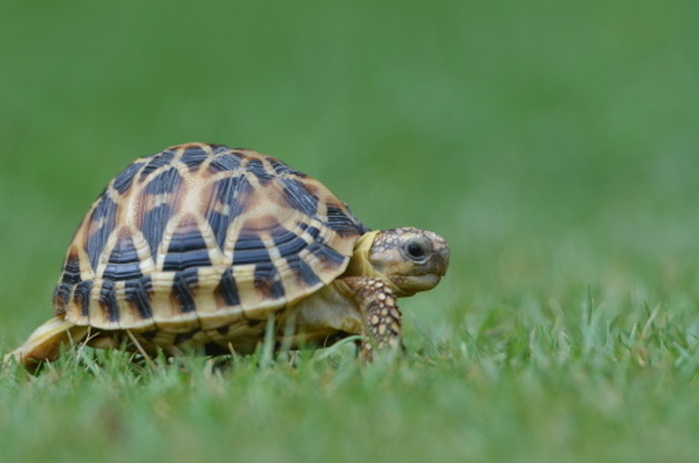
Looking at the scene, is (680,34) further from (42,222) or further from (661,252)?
(42,222)

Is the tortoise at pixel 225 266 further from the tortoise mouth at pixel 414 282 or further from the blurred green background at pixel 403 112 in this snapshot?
the blurred green background at pixel 403 112

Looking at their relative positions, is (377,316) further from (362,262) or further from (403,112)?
(403,112)

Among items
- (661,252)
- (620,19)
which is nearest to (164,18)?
(620,19)

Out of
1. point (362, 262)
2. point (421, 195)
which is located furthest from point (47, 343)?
point (421, 195)

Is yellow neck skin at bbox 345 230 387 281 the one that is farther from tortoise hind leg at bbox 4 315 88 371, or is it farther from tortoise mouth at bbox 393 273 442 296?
tortoise hind leg at bbox 4 315 88 371

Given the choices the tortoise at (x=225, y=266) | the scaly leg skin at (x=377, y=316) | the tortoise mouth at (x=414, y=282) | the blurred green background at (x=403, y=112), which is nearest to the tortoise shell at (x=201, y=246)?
the tortoise at (x=225, y=266)

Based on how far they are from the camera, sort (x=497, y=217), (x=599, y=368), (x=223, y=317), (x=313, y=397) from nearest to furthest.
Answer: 1. (x=313, y=397)
2. (x=599, y=368)
3. (x=223, y=317)
4. (x=497, y=217)
